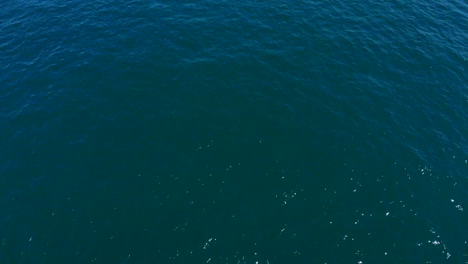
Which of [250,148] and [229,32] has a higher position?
[229,32]

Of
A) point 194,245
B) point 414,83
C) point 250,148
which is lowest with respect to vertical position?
point 194,245

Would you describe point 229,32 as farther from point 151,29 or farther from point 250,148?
point 250,148

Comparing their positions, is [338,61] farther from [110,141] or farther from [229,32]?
[110,141]

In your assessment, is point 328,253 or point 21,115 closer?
point 328,253

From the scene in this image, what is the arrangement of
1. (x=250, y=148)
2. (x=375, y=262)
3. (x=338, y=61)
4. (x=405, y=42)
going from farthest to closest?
(x=405, y=42)
(x=338, y=61)
(x=250, y=148)
(x=375, y=262)

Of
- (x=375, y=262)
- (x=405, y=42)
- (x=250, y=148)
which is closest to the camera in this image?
(x=375, y=262)

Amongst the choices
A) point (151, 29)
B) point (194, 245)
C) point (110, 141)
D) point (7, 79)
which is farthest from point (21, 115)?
point (194, 245)

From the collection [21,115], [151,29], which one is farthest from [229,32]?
[21,115]
